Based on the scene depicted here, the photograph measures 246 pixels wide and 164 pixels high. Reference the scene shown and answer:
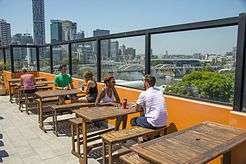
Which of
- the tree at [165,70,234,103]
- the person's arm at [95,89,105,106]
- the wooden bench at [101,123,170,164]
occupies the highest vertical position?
the tree at [165,70,234,103]

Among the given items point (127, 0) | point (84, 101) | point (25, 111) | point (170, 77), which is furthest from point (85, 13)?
point (170, 77)

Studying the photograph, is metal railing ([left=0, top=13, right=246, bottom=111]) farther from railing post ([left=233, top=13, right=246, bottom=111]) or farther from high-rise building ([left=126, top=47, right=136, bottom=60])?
high-rise building ([left=126, top=47, right=136, bottom=60])

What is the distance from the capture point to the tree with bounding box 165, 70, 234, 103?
150 inches

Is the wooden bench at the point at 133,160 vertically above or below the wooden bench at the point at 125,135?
below

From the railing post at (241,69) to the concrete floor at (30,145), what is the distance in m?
2.32

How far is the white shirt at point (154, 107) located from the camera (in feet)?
12.9

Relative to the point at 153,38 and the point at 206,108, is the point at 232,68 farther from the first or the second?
the point at 153,38

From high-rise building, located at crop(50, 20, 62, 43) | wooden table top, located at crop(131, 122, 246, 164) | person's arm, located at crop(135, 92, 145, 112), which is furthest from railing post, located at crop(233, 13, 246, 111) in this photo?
high-rise building, located at crop(50, 20, 62, 43)

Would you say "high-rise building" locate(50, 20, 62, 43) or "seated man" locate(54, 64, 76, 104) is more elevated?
"high-rise building" locate(50, 20, 62, 43)

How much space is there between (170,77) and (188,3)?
12.0 metres

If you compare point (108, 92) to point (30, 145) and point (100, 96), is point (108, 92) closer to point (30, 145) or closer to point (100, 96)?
point (100, 96)

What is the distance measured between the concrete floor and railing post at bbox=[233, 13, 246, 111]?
7.61 feet

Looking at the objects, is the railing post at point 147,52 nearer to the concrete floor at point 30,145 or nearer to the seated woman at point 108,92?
the seated woman at point 108,92

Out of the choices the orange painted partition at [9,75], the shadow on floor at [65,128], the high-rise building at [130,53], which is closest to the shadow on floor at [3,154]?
the shadow on floor at [65,128]
